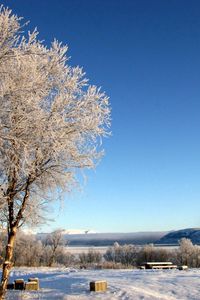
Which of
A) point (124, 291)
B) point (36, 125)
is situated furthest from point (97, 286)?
point (36, 125)

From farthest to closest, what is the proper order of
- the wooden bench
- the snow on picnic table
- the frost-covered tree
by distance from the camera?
the wooden bench → the snow on picnic table → the frost-covered tree

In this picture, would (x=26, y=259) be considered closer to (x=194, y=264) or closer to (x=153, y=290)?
(x=194, y=264)

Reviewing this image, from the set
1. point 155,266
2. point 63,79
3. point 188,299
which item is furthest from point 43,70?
point 155,266

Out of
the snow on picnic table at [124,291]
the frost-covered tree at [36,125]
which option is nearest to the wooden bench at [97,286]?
the snow on picnic table at [124,291]

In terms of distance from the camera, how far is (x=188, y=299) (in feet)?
61.4

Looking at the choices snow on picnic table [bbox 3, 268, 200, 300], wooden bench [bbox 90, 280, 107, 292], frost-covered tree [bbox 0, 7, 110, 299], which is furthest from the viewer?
wooden bench [bbox 90, 280, 107, 292]

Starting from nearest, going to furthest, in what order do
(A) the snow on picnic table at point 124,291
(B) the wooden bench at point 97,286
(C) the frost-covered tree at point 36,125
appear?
(C) the frost-covered tree at point 36,125 → (A) the snow on picnic table at point 124,291 → (B) the wooden bench at point 97,286

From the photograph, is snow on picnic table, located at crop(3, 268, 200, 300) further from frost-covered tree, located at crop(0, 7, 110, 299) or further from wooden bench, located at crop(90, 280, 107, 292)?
frost-covered tree, located at crop(0, 7, 110, 299)

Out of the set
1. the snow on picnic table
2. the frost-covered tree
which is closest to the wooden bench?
the snow on picnic table

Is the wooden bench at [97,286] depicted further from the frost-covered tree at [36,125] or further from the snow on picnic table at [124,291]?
the frost-covered tree at [36,125]

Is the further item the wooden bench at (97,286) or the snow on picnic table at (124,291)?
the wooden bench at (97,286)

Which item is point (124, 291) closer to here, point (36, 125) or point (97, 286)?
point (97, 286)

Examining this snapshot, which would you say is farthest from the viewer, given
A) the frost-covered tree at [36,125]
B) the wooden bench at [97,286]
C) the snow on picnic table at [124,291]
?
the wooden bench at [97,286]

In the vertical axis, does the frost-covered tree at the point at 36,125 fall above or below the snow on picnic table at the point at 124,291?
above
